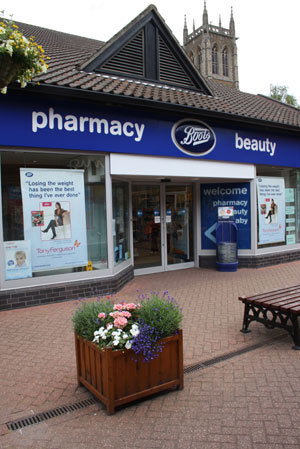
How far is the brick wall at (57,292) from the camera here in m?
6.59

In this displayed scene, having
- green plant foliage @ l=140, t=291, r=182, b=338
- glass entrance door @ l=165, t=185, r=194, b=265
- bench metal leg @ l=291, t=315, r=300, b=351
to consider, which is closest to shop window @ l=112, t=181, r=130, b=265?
glass entrance door @ l=165, t=185, r=194, b=265

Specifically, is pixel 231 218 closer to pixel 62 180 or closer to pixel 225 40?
pixel 62 180

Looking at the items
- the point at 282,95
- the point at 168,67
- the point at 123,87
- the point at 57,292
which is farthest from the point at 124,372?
the point at 282,95

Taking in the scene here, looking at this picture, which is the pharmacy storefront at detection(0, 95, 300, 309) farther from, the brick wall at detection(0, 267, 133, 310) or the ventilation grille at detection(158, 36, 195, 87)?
the ventilation grille at detection(158, 36, 195, 87)

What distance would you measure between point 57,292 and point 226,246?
4.72 meters

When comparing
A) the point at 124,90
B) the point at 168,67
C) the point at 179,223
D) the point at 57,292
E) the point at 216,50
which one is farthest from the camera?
the point at 216,50

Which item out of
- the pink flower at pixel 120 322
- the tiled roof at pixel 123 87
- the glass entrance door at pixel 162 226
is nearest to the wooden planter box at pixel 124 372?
the pink flower at pixel 120 322

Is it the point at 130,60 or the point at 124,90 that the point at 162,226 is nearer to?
the point at 124,90

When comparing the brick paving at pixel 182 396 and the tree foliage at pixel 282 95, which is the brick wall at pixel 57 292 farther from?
the tree foliage at pixel 282 95

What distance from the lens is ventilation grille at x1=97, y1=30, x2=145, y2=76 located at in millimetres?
8797

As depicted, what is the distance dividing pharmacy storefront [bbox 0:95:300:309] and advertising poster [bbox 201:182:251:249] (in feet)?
0.09

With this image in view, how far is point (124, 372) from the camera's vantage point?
10.8 ft

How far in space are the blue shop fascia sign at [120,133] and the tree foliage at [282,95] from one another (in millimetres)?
36231

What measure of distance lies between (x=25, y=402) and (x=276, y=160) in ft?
31.1
